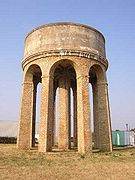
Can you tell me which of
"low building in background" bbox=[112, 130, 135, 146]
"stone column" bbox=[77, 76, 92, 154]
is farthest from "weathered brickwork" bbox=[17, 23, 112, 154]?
"low building in background" bbox=[112, 130, 135, 146]

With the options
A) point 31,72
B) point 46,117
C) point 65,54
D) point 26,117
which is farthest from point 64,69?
point 46,117

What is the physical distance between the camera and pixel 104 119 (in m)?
19.0

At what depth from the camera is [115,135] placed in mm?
34938

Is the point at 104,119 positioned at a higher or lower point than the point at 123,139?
higher

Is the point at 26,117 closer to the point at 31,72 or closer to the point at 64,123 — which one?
the point at 64,123

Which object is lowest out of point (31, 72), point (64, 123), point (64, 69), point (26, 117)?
point (64, 123)

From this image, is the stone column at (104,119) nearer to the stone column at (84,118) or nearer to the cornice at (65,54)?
the cornice at (65,54)

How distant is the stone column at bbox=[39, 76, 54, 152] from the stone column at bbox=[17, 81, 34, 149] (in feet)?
9.64

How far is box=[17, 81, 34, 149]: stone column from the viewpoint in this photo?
62.2 feet

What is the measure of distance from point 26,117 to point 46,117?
334 cm

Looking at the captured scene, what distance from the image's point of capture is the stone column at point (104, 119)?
1862cm

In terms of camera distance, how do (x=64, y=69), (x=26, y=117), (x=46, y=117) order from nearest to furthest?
(x=46, y=117) → (x=26, y=117) → (x=64, y=69)

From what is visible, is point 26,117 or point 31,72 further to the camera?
point 31,72

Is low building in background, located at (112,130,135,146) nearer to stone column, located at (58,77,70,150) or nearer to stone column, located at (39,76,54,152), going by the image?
stone column, located at (58,77,70,150)
